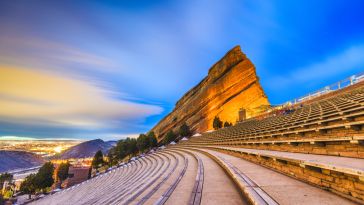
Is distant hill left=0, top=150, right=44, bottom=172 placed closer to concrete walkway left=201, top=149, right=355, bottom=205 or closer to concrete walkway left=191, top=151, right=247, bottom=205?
concrete walkway left=191, top=151, right=247, bottom=205

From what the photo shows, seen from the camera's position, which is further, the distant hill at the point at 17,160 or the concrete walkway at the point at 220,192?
the distant hill at the point at 17,160

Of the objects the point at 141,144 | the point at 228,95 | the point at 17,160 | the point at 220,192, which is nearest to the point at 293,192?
the point at 220,192

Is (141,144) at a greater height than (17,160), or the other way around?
(141,144)

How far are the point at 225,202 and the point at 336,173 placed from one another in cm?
204

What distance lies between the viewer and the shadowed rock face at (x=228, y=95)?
179ft

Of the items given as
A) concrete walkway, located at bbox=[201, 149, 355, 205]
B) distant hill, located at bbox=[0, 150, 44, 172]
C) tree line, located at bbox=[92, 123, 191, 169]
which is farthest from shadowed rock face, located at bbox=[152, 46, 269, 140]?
distant hill, located at bbox=[0, 150, 44, 172]

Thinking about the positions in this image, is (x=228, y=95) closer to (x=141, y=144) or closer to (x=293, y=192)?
(x=141, y=144)

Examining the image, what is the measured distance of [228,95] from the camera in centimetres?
5578

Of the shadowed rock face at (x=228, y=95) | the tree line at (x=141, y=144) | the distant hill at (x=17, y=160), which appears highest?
the shadowed rock face at (x=228, y=95)

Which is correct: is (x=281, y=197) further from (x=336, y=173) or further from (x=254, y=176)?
(x=254, y=176)

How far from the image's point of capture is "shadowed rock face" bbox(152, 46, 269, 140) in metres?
54.6

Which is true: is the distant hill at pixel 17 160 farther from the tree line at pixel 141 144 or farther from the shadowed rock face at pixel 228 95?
the shadowed rock face at pixel 228 95

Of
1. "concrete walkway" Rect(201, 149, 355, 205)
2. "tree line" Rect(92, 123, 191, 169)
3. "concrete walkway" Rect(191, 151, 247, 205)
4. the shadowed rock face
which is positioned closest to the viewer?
"concrete walkway" Rect(201, 149, 355, 205)

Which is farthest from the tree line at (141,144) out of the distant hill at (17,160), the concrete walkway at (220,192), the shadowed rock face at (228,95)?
the distant hill at (17,160)
